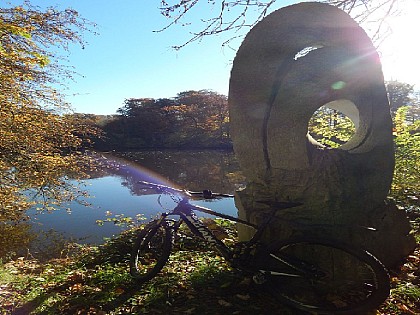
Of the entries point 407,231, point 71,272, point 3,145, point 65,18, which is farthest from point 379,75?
point 3,145

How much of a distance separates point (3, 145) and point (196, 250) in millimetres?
4443

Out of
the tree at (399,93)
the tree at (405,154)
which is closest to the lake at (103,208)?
the tree at (405,154)

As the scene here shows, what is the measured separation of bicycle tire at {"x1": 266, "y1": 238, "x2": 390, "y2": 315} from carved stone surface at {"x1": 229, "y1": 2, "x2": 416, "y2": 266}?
294mm

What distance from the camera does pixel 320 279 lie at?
278 centimetres

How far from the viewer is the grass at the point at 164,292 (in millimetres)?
2820

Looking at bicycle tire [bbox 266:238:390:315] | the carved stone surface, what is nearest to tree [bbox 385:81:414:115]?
the carved stone surface

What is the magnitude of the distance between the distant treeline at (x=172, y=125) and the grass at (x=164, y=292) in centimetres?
3314

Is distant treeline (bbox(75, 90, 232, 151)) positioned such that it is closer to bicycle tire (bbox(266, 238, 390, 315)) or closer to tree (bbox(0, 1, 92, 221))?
tree (bbox(0, 1, 92, 221))

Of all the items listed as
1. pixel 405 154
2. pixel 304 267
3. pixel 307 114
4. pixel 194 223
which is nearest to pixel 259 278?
pixel 304 267

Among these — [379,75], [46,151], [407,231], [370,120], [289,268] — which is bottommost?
[289,268]

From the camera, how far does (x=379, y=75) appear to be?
3611 millimetres

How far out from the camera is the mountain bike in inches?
101

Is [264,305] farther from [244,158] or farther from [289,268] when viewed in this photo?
[244,158]

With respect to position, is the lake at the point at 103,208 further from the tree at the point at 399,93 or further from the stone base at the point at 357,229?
the tree at the point at 399,93
